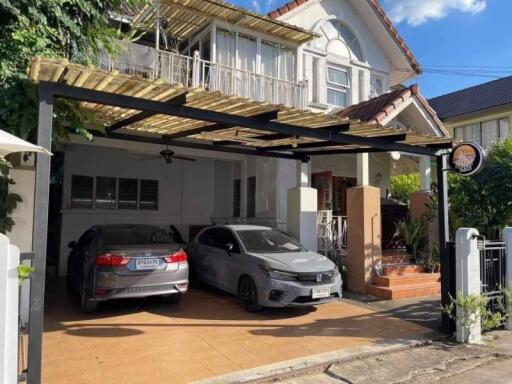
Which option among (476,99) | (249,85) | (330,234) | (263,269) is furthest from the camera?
(476,99)

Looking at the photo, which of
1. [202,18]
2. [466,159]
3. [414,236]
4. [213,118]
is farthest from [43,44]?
[414,236]

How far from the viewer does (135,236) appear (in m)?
7.81

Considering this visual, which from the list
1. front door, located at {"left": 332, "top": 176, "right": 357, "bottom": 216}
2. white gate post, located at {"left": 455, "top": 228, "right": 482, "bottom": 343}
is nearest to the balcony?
front door, located at {"left": 332, "top": 176, "right": 357, "bottom": 216}

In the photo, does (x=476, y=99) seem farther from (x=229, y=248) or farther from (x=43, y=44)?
(x=43, y=44)

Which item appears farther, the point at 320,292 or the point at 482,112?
the point at 482,112

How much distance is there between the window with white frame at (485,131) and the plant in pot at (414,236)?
13580 millimetres

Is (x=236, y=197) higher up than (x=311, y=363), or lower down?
higher up

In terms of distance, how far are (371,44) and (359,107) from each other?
477 centimetres

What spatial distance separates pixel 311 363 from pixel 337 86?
35.7ft

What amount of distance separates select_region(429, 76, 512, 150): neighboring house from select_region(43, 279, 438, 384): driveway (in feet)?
62.2

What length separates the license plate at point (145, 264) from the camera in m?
7.03

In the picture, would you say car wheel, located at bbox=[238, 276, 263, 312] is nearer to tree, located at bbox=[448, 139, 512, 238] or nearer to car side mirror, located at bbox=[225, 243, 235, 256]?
car side mirror, located at bbox=[225, 243, 235, 256]

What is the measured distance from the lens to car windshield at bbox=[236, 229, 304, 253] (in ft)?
27.4

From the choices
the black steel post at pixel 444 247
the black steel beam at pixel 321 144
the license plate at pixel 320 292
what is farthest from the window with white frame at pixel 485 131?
the license plate at pixel 320 292
